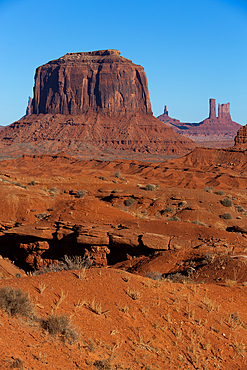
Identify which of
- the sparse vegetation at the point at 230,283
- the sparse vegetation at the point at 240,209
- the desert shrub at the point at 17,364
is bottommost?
the sparse vegetation at the point at 230,283

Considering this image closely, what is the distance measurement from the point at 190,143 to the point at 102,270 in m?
151

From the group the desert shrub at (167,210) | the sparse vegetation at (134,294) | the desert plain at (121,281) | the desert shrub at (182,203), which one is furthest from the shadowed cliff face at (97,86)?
the sparse vegetation at (134,294)

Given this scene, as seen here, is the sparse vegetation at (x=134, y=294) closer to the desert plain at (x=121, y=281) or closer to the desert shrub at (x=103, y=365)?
the desert plain at (x=121, y=281)

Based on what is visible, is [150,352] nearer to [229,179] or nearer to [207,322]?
[207,322]

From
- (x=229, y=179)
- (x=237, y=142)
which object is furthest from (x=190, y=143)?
(x=229, y=179)

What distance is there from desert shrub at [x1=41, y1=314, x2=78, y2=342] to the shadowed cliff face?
152 meters

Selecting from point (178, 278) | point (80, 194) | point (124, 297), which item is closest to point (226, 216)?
point (80, 194)

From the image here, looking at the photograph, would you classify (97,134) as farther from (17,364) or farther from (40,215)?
(17,364)

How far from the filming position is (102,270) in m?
8.91

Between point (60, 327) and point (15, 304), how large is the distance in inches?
40.9

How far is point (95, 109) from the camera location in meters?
156

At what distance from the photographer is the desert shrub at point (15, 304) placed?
21.1ft

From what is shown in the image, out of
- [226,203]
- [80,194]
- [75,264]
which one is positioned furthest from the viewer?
[226,203]

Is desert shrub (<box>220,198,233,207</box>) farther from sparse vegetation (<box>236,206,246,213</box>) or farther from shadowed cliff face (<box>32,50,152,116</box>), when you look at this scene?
shadowed cliff face (<box>32,50,152,116</box>)
